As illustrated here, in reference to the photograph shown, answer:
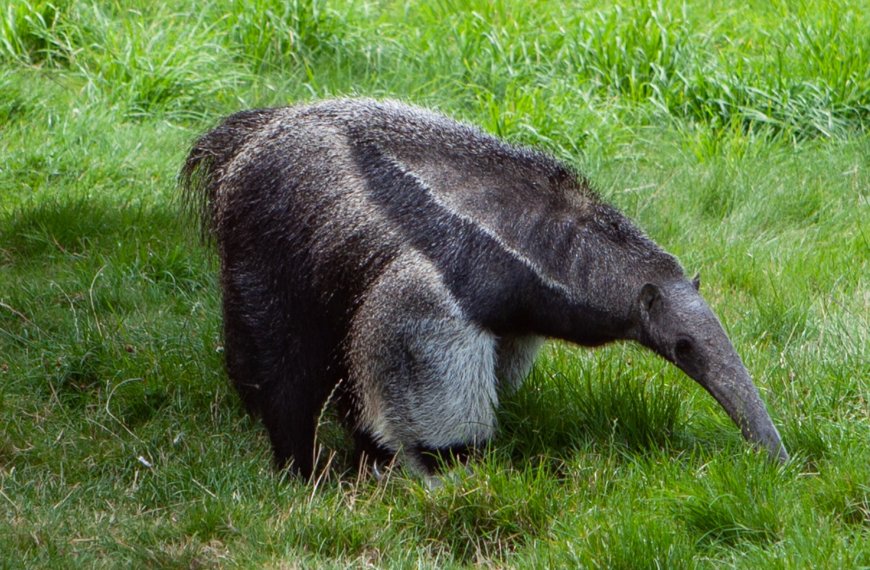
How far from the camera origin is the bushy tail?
237 inches

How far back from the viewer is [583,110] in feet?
29.7

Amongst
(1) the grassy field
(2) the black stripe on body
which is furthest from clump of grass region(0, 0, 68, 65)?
(2) the black stripe on body

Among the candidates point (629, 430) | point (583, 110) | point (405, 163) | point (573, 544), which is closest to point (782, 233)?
point (583, 110)

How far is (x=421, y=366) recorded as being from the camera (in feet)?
17.1

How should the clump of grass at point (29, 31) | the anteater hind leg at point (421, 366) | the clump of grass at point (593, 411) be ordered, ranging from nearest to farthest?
the anteater hind leg at point (421, 366) → the clump of grass at point (593, 411) → the clump of grass at point (29, 31)

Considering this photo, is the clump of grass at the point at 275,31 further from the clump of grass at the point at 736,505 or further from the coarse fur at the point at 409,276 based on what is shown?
the clump of grass at the point at 736,505

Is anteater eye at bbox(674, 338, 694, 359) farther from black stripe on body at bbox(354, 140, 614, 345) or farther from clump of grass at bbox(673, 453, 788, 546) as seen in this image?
clump of grass at bbox(673, 453, 788, 546)

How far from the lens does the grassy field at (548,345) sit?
4.84m

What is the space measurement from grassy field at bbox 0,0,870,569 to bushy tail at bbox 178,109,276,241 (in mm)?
700

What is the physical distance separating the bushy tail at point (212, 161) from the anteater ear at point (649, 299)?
6.38ft

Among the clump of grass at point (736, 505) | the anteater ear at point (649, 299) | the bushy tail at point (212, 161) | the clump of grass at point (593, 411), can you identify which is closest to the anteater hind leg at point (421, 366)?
the clump of grass at point (593, 411)

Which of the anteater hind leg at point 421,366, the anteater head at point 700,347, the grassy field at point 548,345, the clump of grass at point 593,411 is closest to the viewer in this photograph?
the grassy field at point 548,345

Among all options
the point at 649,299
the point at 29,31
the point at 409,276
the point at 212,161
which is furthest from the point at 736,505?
the point at 29,31

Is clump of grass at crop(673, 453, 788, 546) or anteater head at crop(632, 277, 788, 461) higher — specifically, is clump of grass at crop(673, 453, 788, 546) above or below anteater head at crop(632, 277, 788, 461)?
below
